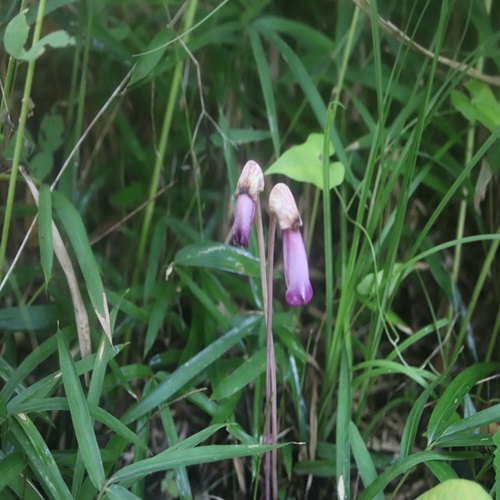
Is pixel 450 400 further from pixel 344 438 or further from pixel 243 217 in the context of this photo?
pixel 243 217

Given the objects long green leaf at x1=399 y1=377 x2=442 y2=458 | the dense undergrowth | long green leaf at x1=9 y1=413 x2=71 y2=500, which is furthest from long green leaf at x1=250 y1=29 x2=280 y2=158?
long green leaf at x1=9 y1=413 x2=71 y2=500

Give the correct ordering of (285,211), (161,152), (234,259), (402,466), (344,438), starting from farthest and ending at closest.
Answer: (161,152) < (234,259) < (344,438) < (402,466) < (285,211)

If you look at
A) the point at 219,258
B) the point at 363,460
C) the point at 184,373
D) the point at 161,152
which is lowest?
the point at 363,460

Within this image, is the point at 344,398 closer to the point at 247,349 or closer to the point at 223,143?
the point at 247,349

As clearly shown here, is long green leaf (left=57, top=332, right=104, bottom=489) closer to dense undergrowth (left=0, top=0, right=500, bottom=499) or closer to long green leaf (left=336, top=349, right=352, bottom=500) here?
dense undergrowth (left=0, top=0, right=500, bottom=499)

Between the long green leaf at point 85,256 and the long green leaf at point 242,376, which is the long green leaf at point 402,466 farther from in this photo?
the long green leaf at point 85,256

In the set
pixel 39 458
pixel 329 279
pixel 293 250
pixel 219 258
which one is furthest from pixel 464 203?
pixel 39 458

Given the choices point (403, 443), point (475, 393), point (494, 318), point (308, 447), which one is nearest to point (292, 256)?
point (403, 443)

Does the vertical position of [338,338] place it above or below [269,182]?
below
